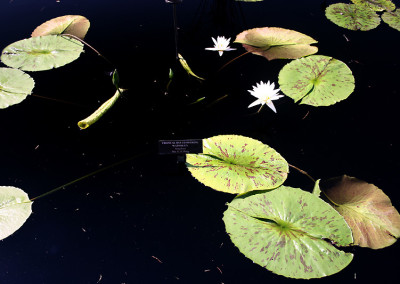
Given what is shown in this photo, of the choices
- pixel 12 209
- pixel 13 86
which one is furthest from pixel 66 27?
pixel 12 209

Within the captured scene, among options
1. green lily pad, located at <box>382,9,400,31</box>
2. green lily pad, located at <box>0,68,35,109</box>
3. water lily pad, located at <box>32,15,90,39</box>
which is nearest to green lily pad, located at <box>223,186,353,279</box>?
green lily pad, located at <box>0,68,35,109</box>

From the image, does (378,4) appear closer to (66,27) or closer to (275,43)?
(275,43)

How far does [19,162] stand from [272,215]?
1.15 metres

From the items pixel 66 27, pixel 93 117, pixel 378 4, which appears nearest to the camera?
pixel 93 117

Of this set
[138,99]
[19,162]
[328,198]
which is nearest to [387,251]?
[328,198]

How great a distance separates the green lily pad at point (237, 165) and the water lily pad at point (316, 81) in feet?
1.39

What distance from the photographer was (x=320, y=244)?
1.06 m

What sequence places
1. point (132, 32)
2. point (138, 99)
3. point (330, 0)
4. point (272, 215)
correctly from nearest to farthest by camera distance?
point (272, 215), point (138, 99), point (132, 32), point (330, 0)

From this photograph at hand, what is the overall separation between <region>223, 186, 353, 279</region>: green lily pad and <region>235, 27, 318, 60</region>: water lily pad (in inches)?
38.2

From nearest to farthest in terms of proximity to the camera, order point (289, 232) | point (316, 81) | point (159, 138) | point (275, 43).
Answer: point (289, 232)
point (159, 138)
point (316, 81)
point (275, 43)

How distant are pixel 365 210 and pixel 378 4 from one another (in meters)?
1.98

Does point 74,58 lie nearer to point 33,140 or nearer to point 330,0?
point 33,140

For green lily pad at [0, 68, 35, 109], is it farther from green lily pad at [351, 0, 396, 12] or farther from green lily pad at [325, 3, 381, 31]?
green lily pad at [351, 0, 396, 12]

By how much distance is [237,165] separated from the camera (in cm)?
128
